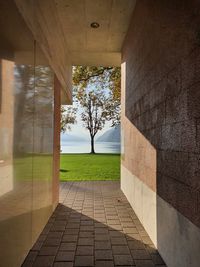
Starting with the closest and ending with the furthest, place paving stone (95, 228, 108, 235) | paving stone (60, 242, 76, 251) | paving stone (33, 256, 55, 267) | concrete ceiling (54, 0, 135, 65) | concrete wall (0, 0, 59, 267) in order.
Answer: concrete wall (0, 0, 59, 267), paving stone (33, 256, 55, 267), paving stone (60, 242, 76, 251), paving stone (95, 228, 108, 235), concrete ceiling (54, 0, 135, 65)

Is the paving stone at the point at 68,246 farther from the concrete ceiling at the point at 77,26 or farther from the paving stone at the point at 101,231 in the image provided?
the concrete ceiling at the point at 77,26

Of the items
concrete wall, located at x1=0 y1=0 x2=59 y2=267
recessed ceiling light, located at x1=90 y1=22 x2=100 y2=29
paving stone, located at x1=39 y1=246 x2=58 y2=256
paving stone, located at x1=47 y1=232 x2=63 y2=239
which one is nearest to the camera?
concrete wall, located at x1=0 y1=0 x2=59 y2=267

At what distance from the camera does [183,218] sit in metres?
2.34

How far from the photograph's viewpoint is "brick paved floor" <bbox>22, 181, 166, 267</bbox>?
2951 millimetres

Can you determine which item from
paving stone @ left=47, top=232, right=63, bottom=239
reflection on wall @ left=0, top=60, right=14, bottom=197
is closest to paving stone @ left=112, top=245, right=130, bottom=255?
paving stone @ left=47, top=232, right=63, bottom=239

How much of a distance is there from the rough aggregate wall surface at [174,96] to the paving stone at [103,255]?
2.99ft

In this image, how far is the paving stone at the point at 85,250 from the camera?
315 cm

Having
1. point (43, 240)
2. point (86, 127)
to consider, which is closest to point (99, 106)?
point (86, 127)

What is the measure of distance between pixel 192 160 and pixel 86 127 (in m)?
25.3

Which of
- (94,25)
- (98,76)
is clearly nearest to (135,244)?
(94,25)

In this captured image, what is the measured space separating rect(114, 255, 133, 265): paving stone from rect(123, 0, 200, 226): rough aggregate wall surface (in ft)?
2.59

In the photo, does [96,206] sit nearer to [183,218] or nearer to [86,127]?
[183,218]

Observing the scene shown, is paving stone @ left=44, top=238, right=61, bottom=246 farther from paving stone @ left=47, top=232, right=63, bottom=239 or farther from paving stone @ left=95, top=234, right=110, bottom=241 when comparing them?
paving stone @ left=95, top=234, right=110, bottom=241

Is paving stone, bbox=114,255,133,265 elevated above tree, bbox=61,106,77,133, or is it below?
below
